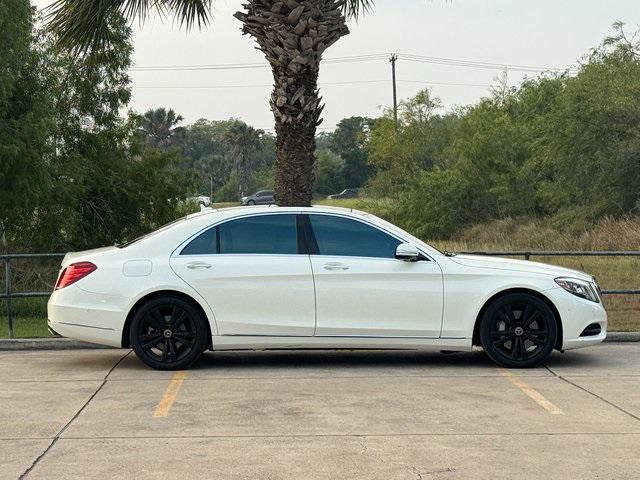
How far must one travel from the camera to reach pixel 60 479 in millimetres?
5973

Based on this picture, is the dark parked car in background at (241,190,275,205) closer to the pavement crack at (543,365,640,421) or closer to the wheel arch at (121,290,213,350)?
the wheel arch at (121,290,213,350)

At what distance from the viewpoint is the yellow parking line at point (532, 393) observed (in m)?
8.05

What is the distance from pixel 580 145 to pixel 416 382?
37.2 metres

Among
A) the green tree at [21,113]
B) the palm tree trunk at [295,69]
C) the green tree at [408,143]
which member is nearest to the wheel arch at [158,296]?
the palm tree trunk at [295,69]

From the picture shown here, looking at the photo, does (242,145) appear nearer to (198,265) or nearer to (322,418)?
(198,265)

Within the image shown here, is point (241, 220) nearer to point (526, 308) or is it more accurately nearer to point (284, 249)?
point (284, 249)

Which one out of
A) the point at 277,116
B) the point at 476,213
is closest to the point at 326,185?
the point at 476,213

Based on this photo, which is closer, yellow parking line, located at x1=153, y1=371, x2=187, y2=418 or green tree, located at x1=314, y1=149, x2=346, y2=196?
yellow parking line, located at x1=153, y1=371, x2=187, y2=418

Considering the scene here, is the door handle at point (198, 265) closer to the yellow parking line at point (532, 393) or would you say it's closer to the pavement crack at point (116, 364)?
the pavement crack at point (116, 364)

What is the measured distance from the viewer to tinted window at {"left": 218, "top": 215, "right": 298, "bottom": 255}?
10.2 metres

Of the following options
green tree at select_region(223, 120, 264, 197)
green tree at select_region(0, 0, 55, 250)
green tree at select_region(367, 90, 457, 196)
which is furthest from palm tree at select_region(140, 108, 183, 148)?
green tree at select_region(0, 0, 55, 250)

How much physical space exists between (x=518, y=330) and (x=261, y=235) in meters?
2.72

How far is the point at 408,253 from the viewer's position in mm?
9969

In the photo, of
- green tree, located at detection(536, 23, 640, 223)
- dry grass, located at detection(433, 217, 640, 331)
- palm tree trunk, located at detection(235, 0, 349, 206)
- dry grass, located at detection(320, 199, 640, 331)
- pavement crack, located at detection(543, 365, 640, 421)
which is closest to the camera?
pavement crack, located at detection(543, 365, 640, 421)
